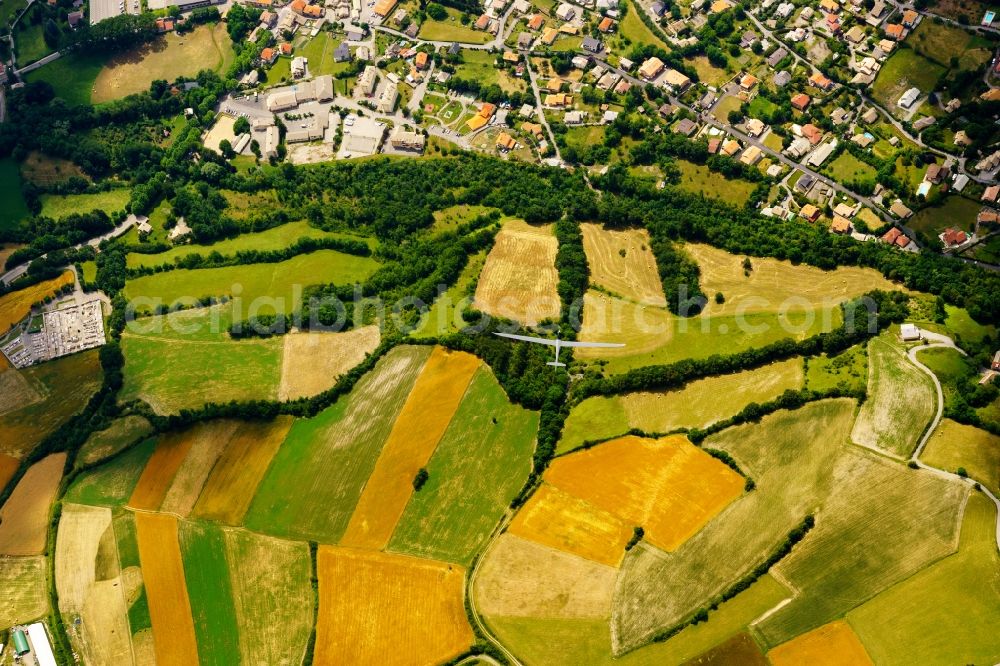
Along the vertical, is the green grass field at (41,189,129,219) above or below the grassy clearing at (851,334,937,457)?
above

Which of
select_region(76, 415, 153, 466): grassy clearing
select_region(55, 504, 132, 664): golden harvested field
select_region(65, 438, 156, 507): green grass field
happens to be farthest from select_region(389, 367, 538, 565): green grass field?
select_region(76, 415, 153, 466): grassy clearing

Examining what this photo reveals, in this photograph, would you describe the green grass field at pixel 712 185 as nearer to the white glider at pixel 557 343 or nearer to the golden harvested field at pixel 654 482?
the white glider at pixel 557 343

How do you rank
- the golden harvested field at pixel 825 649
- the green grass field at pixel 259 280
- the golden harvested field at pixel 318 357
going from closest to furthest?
the golden harvested field at pixel 825 649, the golden harvested field at pixel 318 357, the green grass field at pixel 259 280

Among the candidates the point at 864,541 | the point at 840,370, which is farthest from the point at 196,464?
the point at 840,370

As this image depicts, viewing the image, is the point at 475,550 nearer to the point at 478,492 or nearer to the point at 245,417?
the point at 478,492

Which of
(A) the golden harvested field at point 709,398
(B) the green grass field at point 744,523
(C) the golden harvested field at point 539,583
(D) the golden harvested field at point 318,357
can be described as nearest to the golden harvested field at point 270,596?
(D) the golden harvested field at point 318,357

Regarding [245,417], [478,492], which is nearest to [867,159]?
[478,492]

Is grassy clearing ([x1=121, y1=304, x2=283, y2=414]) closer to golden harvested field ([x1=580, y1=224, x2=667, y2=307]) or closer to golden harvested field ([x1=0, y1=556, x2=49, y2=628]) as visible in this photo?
golden harvested field ([x1=0, y1=556, x2=49, y2=628])
